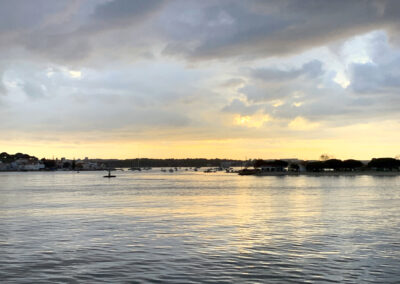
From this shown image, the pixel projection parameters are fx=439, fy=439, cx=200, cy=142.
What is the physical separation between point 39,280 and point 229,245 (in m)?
12.1

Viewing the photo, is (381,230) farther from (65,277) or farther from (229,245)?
(65,277)

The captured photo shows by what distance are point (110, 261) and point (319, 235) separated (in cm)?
1564

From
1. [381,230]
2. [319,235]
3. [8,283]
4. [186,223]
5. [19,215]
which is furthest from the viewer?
[19,215]

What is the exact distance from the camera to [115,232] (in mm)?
33969

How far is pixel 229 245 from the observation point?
2784cm

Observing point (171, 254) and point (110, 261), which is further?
point (171, 254)

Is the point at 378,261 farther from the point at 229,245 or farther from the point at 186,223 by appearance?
the point at 186,223

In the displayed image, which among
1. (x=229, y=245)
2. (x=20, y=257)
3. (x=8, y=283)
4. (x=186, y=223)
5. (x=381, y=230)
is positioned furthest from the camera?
(x=186, y=223)

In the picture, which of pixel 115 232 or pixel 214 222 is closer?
pixel 115 232

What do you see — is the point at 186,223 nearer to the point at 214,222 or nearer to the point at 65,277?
the point at 214,222

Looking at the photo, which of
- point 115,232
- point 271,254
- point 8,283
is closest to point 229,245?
point 271,254

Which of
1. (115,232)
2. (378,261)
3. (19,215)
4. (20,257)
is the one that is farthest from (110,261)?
(19,215)

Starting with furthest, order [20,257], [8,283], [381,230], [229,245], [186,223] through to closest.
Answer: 1. [186,223]
2. [381,230]
3. [229,245]
4. [20,257]
5. [8,283]

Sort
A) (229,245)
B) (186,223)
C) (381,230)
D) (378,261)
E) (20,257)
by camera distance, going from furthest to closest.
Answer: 1. (186,223)
2. (381,230)
3. (229,245)
4. (20,257)
5. (378,261)
